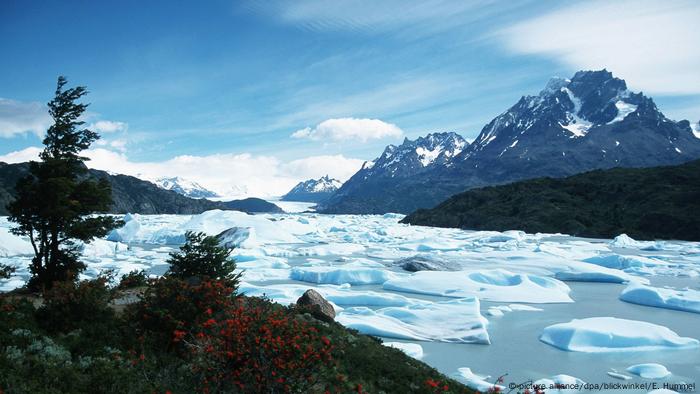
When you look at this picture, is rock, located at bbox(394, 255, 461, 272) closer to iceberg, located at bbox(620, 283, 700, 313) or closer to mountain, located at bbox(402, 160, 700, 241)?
iceberg, located at bbox(620, 283, 700, 313)

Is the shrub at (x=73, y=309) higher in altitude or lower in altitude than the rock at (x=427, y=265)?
higher

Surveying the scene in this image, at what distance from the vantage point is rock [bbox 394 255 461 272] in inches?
1146

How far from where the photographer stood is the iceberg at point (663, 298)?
730 inches

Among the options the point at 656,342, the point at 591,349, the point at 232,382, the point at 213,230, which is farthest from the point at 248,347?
the point at 213,230

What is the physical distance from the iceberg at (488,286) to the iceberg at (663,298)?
2.71 metres

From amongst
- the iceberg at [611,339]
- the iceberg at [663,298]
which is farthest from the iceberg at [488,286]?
the iceberg at [611,339]

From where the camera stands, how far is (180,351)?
8.14 meters

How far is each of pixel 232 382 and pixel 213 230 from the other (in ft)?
170

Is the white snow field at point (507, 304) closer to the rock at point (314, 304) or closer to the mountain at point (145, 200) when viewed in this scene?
the rock at point (314, 304)

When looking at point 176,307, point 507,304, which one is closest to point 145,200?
point 507,304

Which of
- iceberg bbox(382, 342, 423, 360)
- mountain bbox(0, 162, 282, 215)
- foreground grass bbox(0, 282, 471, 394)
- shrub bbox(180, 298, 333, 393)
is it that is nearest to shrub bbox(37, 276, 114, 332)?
foreground grass bbox(0, 282, 471, 394)

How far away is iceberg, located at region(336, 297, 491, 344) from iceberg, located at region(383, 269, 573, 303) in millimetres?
3953

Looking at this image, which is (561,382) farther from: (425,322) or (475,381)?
(425,322)

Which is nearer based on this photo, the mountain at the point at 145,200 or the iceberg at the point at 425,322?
the iceberg at the point at 425,322
